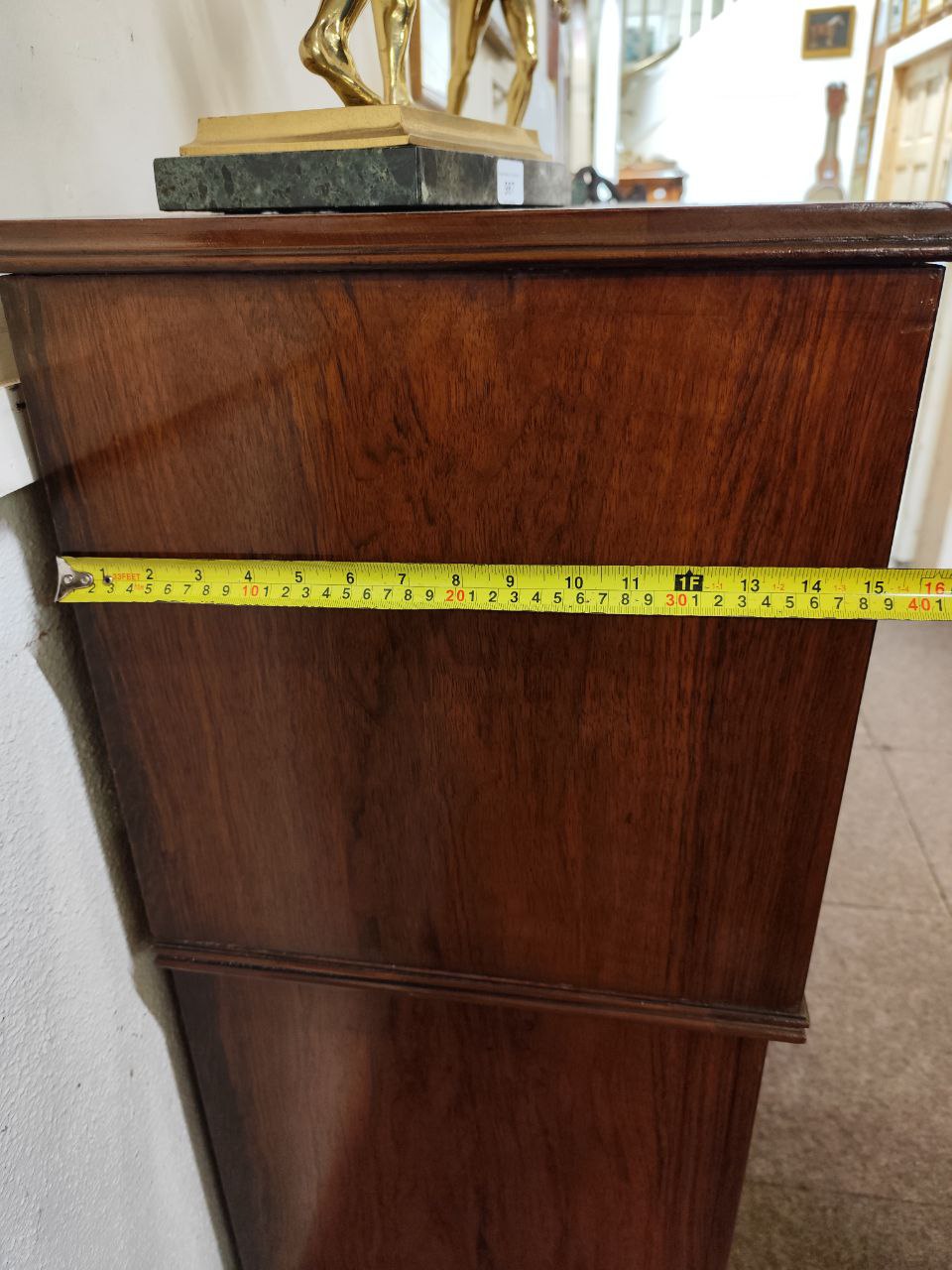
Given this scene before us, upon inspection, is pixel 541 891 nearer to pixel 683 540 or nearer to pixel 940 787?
pixel 683 540

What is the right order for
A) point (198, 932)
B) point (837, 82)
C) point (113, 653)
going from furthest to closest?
point (837, 82), point (198, 932), point (113, 653)

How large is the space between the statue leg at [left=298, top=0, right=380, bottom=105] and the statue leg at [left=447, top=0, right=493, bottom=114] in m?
0.42

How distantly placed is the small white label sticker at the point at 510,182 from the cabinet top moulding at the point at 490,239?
0.89 ft

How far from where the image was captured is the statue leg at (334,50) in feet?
2.15

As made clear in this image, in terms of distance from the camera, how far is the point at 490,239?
47 centimetres

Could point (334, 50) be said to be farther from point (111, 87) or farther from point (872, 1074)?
point (872, 1074)

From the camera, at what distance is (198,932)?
29.2 inches

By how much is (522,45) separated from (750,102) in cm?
293

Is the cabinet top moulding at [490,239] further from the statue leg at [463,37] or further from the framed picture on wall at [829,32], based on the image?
the framed picture on wall at [829,32]

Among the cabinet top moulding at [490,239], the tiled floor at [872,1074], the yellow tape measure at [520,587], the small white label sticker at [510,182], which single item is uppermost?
the small white label sticker at [510,182]

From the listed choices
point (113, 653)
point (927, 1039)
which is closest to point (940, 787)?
point (927, 1039)

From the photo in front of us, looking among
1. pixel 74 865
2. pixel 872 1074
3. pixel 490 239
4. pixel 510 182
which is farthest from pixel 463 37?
pixel 872 1074

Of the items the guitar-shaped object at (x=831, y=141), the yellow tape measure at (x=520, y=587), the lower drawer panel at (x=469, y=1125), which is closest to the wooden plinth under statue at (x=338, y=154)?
the yellow tape measure at (x=520, y=587)

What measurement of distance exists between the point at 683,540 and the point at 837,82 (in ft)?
12.1
